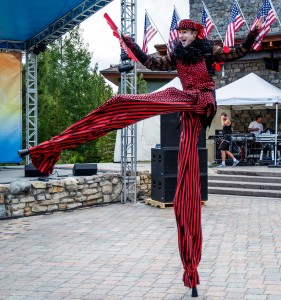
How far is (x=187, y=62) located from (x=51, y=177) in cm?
745

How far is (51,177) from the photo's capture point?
11.8 meters

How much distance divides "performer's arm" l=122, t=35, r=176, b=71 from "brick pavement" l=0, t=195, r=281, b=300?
2018mm

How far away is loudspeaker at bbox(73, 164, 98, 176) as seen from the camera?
12062mm

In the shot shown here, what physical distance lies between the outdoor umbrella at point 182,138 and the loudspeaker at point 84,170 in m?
7.21

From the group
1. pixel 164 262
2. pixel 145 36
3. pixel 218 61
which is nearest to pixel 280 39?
pixel 145 36

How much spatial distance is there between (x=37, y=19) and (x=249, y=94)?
625 centimetres

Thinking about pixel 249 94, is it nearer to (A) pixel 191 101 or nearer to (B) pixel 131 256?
(B) pixel 131 256

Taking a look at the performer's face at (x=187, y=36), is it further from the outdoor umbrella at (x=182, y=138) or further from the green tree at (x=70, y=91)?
the green tree at (x=70, y=91)

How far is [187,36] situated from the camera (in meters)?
4.78

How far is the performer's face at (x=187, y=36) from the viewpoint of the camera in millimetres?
4777

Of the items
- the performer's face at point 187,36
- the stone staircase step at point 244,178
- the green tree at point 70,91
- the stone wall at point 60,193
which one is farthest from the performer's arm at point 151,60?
the green tree at point 70,91

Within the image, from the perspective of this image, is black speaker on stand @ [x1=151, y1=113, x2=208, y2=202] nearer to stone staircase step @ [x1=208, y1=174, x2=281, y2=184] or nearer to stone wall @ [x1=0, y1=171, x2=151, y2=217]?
stone wall @ [x1=0, y1=171, x2=151, y2=217]

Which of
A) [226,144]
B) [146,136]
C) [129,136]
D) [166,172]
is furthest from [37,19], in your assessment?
[146,136]

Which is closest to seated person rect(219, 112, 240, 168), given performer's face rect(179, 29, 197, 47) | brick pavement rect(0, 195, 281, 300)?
brick pavement rect(0, 195, 281, 300)
